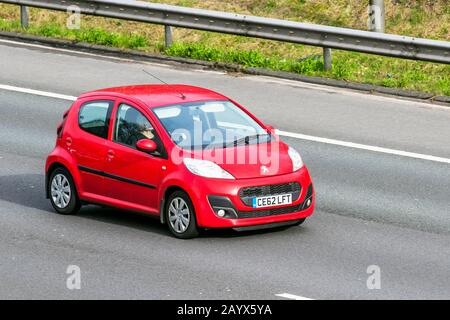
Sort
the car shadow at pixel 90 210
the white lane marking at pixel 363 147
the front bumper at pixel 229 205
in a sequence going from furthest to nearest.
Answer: the white lane marking at pixel 363 147, the car shadow at pixel 90 210, the front bumper at pixel 229 205

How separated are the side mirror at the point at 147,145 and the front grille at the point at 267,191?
115cm

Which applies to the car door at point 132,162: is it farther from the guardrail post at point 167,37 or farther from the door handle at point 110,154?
the guardrail post at point 167,37

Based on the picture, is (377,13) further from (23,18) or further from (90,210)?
(90,210)

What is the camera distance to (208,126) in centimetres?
1510

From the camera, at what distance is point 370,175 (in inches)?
685

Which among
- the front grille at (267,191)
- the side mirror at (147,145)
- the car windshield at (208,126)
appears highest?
the car windshield at (208,126)

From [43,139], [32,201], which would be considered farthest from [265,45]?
[32,201]

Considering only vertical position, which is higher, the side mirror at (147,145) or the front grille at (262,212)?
the side mirror at (147,145)

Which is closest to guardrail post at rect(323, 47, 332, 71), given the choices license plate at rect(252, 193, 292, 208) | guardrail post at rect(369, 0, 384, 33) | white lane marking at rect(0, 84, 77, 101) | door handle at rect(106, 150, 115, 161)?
guardrail post at rect(369, 0, 384, 33)

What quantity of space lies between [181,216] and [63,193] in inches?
80.7

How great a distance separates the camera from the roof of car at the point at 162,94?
1531 cm

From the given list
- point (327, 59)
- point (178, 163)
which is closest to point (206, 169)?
point (178, 163)

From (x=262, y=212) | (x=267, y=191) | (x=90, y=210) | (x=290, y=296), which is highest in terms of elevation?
(x=267, y=191)

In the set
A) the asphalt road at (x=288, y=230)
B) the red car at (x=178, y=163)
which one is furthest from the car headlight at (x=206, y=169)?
the asphalt road at (x=288, y=230)
